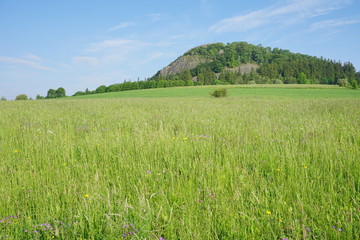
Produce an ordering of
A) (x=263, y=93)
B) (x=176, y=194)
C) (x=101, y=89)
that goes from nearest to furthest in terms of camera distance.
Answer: (x=176, y=194), (x=263, y=93), (x=101, y=89)

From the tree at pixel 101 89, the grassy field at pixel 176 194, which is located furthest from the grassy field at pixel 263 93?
the tree at pixel 101 89


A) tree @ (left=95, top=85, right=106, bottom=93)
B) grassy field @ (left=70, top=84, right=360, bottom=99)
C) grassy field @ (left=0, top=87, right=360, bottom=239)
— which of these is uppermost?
tree @ (left=95, top=85, right=106, bottom=93)

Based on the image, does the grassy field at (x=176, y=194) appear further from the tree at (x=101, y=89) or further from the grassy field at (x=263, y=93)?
the tree at (x=101, y=89)

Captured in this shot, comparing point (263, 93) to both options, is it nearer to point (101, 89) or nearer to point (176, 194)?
point (176, 194)

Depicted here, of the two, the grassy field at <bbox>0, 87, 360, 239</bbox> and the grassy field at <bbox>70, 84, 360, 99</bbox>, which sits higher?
the grassy field at <bbox>70, 84, 360, 99</bbox>

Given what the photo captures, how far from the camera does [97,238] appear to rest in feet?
6.09

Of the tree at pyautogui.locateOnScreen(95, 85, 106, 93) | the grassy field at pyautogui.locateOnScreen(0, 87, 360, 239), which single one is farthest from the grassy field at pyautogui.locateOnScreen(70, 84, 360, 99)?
the tree at pyautogui.locateOnScreen(95, 85, 106, 93)

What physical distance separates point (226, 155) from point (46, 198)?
2.58 m

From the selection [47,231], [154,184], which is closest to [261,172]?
[154,184]

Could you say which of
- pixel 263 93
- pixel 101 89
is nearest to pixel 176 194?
pixel 263 93

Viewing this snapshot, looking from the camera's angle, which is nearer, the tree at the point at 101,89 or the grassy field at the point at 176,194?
the grassy field at the point at 176,194

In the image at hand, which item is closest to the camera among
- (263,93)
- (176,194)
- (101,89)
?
(176,194)

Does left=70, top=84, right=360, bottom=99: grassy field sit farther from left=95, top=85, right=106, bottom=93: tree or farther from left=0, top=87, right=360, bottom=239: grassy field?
left=95, top=85, right=106, bottom=93: tree

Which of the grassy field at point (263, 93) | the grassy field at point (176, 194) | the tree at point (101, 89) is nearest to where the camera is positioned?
the grassy field at point (176, 194)
